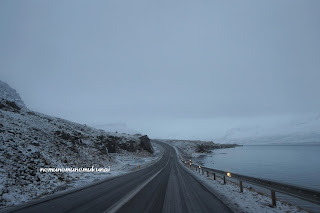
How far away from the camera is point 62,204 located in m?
7.18

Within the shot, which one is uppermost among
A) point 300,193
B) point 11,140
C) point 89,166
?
point 11,140

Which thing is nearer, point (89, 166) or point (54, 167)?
point (54, 167)

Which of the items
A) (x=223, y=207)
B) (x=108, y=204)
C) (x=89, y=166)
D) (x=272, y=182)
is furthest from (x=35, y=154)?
(x=272, y=182)

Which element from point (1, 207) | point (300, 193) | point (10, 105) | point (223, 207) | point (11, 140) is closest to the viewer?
point (300, 193)

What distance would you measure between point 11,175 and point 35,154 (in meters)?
4.53

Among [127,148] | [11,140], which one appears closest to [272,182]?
[11,140]

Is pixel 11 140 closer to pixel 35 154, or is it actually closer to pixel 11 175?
pixel 35 154

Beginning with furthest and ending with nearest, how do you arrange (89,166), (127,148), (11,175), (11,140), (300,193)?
(127,148) → (89,166) → (11,140) → (11,175) → (300,193)

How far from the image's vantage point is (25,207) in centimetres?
688

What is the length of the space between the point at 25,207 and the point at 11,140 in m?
9.94

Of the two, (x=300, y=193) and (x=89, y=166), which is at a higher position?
(x=300, y=193)

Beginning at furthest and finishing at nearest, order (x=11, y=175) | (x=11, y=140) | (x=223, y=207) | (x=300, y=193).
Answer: (x=11, y=140)
(x=11, y=175)
(x=223, y=207)
(x=300, y=193)

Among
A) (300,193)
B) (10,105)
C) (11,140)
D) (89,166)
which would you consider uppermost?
(10,105)

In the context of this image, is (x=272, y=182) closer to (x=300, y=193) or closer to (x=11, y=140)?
(x=300, y=193)
